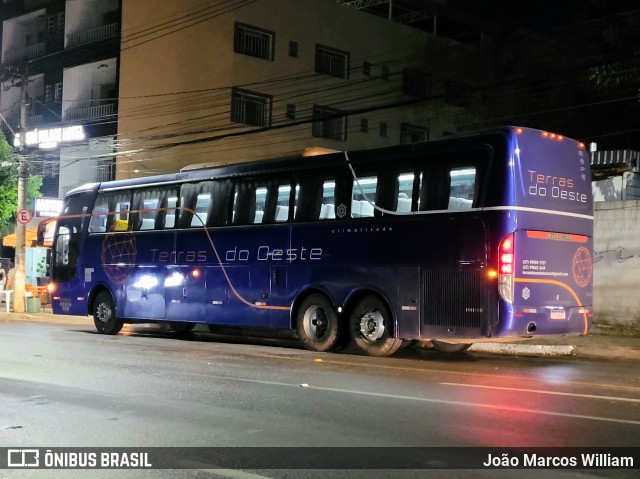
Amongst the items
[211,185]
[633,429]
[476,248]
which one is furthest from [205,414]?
[211,185]

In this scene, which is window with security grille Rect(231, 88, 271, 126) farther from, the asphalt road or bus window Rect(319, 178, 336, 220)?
the asphalt road

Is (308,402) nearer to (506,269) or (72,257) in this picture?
(506,269)

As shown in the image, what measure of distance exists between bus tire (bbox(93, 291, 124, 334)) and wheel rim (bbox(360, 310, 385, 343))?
793 cm

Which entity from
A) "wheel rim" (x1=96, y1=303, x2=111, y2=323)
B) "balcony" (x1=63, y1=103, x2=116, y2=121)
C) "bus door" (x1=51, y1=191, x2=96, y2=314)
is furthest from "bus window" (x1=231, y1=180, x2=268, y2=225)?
"balcony" (x1=63, y1=103, x2=116, y2=121)

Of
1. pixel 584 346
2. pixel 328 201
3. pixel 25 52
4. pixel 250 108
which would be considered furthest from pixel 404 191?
pixel 25 52

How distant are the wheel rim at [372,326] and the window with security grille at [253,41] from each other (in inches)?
960

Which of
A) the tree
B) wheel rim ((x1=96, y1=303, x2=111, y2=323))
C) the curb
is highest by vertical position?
the tree

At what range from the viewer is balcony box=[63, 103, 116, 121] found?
106 ft

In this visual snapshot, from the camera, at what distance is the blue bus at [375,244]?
11.8 meters

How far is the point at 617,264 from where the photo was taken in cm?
1683

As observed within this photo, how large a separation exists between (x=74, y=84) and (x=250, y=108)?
27.9ft

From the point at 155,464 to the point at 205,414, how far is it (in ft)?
6.30

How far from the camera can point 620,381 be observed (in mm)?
10500

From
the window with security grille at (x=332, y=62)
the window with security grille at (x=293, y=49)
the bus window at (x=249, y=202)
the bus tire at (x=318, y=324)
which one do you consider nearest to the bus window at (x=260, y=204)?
the bus window at (x=249, y=202)
